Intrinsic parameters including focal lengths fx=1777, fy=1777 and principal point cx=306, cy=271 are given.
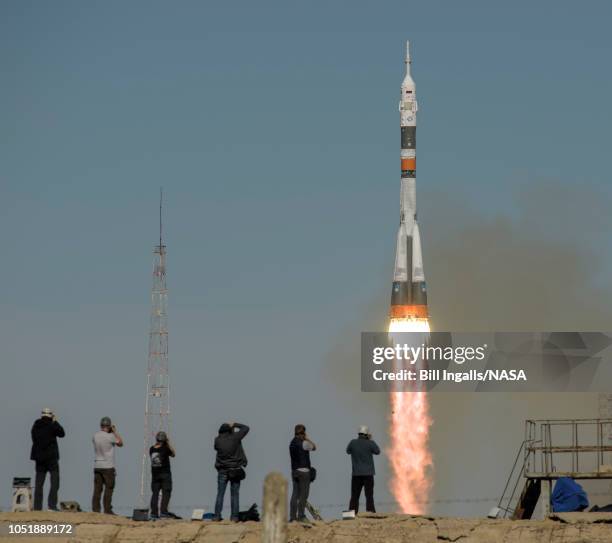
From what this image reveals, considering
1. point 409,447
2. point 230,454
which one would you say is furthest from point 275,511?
point 409,447

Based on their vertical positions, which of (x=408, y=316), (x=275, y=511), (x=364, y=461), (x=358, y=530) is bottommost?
(x=358, y=530)

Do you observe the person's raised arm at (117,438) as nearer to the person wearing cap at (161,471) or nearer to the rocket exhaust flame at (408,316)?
the person wearing cap at (161,471)

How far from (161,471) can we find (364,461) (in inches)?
176

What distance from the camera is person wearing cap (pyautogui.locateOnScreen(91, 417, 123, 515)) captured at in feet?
125

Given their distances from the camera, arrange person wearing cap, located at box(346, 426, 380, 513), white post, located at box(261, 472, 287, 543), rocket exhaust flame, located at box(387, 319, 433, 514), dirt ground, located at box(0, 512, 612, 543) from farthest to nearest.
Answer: rocket exhaust flame, located at box(387, 319, 433, 514), person wearing cap, located at box(346, 426, 380, 513), dirt ground, located at box(0, 512, 612, 543), white post, located at box(261, 472, 287, 543)

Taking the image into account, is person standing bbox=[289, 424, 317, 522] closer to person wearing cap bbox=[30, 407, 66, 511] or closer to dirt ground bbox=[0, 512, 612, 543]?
dirt ground bbox=[0, 512, 612, 543]

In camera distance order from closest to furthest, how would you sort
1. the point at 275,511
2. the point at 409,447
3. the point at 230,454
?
1. the point at 275,511
2. the point at 230,454
3. the point at 409,447

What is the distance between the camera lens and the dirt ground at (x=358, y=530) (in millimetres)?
37625

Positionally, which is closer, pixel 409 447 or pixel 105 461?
pixel 105 461

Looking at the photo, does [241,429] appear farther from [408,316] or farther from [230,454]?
[408,316]

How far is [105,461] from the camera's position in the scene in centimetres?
3844

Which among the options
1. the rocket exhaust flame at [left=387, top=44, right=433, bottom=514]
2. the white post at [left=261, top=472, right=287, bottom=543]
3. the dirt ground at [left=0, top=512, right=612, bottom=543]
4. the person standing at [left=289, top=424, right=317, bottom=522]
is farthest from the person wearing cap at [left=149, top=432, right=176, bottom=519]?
the rocket exhaust flame at [left=387, top=44, right=433, bottom=514]

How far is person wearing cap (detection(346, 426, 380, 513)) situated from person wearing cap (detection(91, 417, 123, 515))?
16.9 feet

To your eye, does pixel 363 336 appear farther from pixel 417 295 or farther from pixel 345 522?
pixel 345 522
